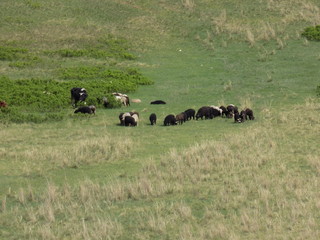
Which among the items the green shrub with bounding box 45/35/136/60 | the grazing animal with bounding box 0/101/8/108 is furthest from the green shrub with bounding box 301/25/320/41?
the grazing animal with bounding box 0/101/8/108

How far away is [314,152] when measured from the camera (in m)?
18.4

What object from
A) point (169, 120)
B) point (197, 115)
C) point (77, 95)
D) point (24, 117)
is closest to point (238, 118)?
point (197, 115)

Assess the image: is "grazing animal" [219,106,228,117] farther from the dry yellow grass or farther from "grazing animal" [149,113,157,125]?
the dry yellow grass

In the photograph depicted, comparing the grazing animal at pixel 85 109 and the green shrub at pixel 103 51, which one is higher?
the green shrub at pixel 103 51

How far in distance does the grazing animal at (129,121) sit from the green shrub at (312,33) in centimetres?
1858

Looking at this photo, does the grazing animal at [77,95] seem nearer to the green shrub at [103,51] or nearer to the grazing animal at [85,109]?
the grazing animal at [85,109]

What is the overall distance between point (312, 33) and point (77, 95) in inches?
680

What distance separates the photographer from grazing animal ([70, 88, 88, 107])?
2670 cm

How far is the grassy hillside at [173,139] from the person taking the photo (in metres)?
13.3

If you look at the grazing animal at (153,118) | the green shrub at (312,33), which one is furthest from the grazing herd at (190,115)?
the green shrub at (312,33)

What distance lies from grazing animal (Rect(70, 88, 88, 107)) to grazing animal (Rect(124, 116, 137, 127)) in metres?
4.00

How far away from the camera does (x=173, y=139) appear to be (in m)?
20.8

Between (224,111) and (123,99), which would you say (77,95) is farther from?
(224,111)

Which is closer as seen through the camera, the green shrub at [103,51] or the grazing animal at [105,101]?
the grazing animal at [105,101]
